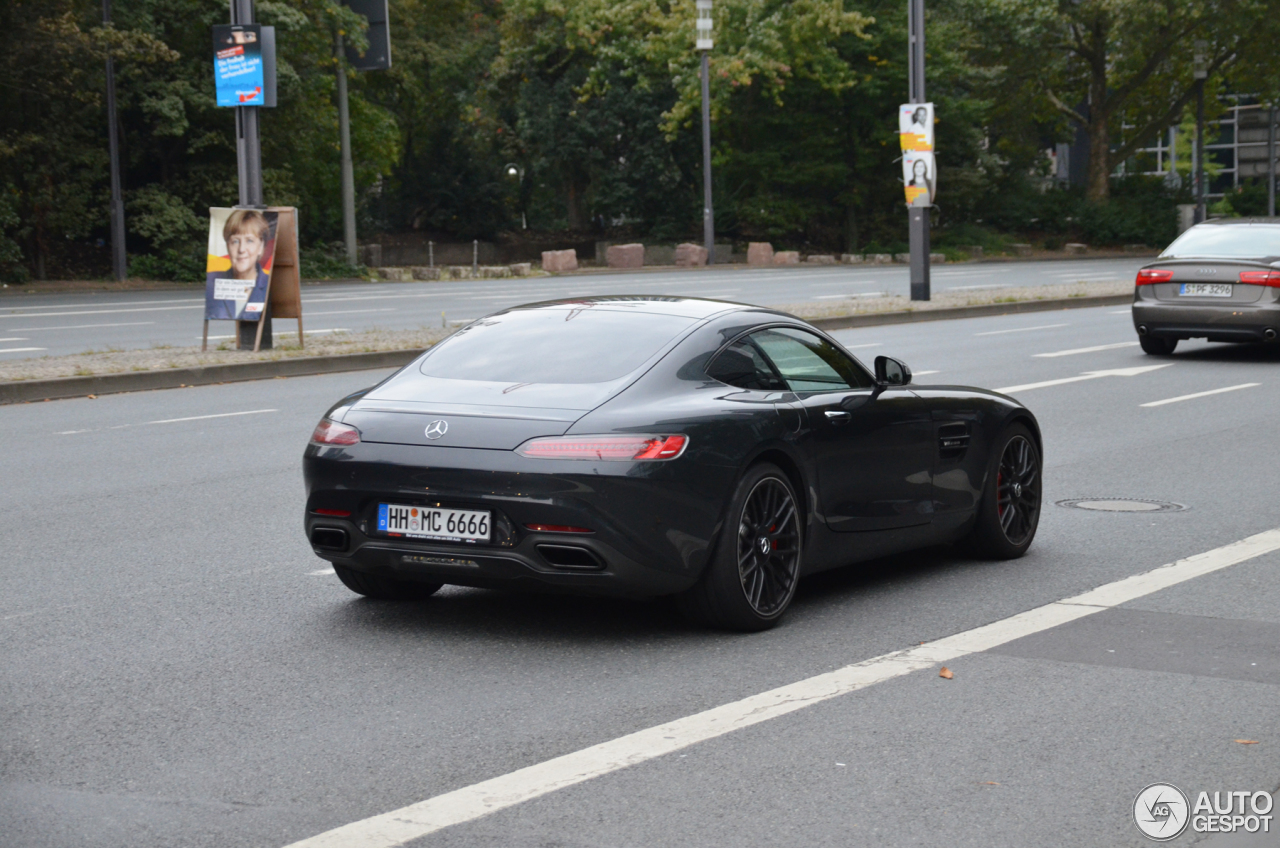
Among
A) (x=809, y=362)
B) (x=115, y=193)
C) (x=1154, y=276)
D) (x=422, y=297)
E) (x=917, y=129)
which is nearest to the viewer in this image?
(x=809, y=362)

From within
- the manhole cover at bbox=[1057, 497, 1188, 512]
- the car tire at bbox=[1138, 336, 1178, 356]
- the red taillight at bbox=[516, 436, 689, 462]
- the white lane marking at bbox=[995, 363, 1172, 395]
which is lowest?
the manhole cover at bbox=[1057, 497, 1188, 512]

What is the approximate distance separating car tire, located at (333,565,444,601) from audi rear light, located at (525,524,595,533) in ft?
3.41

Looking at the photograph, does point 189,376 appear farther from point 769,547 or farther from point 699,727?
point 699,727

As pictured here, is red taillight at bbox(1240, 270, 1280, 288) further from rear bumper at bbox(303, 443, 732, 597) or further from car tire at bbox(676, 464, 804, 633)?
rear bumper at bbox(303, 443, 732, 597)

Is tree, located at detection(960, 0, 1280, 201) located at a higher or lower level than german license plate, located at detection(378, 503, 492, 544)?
higher

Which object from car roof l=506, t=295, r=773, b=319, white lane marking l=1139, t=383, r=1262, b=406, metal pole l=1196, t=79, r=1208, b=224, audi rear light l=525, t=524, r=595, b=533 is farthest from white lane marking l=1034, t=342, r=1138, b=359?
metal pole l=1196, t=79, r=1208, b=224

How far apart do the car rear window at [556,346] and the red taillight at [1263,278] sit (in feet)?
42.6

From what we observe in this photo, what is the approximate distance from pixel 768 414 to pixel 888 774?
2.17 metres

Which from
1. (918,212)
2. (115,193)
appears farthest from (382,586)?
(115,193)

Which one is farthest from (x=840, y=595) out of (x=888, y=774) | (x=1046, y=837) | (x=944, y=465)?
(x=1046, y=837)

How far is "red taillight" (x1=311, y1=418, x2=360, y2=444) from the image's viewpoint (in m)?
6.55

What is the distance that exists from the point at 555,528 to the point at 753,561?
0.90 meters

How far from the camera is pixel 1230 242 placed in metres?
19.0

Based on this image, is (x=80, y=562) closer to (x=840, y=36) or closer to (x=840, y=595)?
(x=840, y=595)
